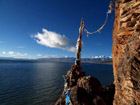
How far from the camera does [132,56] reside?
493 cm

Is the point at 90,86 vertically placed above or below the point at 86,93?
above

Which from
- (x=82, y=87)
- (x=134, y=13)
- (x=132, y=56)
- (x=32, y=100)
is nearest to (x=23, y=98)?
(x=32, y=100)

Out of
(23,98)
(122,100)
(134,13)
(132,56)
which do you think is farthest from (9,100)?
(134,13)

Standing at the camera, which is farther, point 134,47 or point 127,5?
point 127,5

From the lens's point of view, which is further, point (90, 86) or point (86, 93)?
point (90, 86)

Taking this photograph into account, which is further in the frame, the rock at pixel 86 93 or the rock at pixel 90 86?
the rock at pixel 90 86

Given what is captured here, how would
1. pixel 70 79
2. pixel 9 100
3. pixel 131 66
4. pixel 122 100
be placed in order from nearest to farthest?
pixel 131 66 < pixel 122 100 < pixel 70 79 < pixel 9 100

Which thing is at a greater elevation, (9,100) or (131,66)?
(131,66)

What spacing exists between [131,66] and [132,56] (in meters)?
0.63

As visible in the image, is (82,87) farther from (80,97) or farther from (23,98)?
(23,98)

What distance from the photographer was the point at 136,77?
4.48m

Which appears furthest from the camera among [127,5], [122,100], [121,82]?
[127,5]

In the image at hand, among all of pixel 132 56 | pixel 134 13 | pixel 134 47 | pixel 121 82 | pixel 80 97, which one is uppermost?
pixel 134 13

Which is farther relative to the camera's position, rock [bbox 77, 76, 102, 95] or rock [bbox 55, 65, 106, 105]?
rock [bbox 77, 76, 102, 95]
